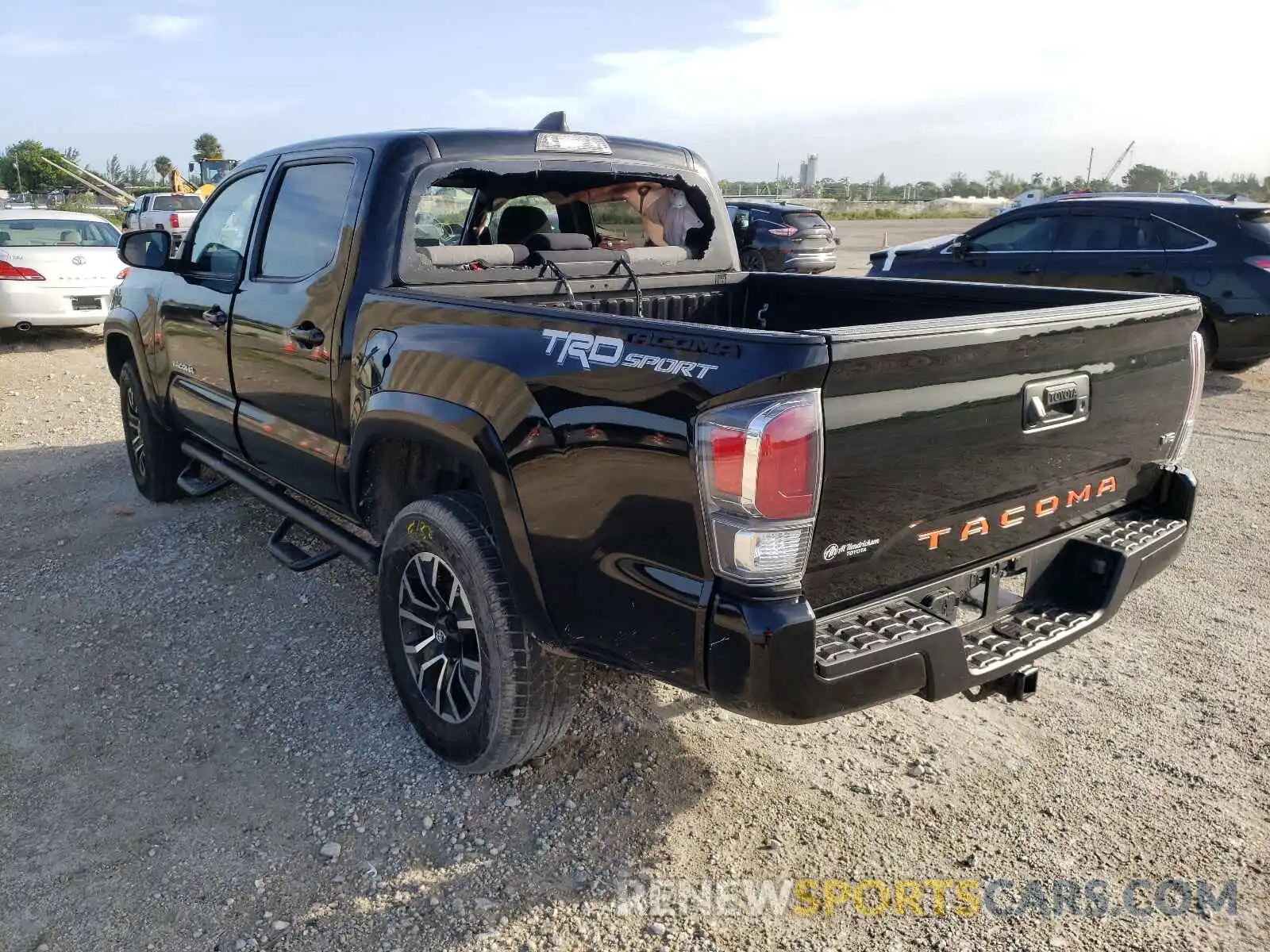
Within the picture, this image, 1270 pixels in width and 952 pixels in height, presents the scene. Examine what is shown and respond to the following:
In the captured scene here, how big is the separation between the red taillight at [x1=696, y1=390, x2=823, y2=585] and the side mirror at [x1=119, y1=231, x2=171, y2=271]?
3479mm

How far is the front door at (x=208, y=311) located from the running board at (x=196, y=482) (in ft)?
1.53

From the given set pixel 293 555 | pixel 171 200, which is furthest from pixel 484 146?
pixel 171 200

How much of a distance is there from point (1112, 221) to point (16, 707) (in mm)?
9166

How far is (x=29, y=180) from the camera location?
198ft

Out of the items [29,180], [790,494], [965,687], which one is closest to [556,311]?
[790,494]

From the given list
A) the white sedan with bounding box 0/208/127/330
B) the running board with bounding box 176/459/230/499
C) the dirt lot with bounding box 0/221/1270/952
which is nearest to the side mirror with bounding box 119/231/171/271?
the running board with bounding box 176/459/230/499

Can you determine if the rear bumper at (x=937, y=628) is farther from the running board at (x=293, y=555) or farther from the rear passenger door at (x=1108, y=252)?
the rear passenger door at (x=1108, y=252)

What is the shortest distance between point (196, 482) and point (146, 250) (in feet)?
5.03

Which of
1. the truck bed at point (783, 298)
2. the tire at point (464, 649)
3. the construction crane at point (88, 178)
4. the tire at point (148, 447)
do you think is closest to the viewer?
the tire at point (464, 649)

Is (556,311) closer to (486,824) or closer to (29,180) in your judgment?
(486,824)

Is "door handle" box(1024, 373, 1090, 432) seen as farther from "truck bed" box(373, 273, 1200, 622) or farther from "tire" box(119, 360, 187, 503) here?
"tire" box(119, 360, 187, 503)

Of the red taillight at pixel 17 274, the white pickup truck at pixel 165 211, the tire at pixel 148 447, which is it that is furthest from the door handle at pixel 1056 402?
the white pickup truck at pixel 165 211

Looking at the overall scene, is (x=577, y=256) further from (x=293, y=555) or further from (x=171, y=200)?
(x=171, y=200)

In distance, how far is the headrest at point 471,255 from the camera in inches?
138
